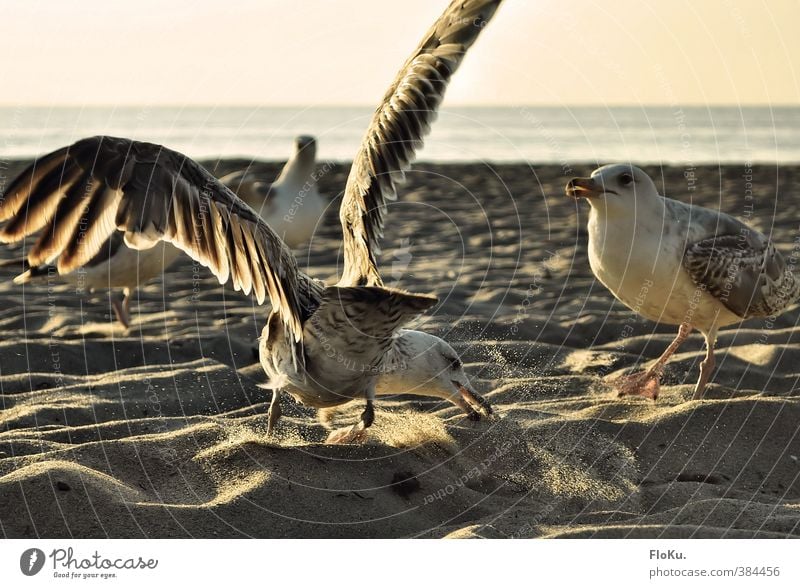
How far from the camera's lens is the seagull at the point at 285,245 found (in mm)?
4254

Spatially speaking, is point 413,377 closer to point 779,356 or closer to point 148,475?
point 148,475

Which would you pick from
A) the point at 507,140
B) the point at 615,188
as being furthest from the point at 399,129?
the point at 507,140

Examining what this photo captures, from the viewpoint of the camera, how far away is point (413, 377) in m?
5.79

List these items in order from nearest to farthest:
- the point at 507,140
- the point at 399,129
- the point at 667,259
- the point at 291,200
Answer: the point at 399,129 → the point at 667,259 → the point at 291,200 → the point at 507,140

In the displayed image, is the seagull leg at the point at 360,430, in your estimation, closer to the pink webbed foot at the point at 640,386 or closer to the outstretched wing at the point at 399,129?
the outstretched wing at the point at 399,129

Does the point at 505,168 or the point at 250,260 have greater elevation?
the point at 250,260

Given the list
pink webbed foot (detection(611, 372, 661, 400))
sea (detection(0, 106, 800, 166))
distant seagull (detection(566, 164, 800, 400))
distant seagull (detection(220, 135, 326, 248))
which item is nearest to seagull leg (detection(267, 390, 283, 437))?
distant seagull (detection(566, 164, 800, 400))

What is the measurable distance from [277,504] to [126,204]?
5.10ft

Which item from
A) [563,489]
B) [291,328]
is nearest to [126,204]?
[291,328]

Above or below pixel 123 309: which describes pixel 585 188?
above

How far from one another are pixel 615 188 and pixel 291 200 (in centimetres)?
567

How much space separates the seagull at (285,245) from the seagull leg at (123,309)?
338cm

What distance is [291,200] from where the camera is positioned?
11273 millimetres

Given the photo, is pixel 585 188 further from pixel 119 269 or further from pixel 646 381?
pixel 119 269
